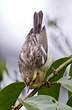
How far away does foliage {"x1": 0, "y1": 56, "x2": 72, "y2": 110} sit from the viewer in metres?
0.59

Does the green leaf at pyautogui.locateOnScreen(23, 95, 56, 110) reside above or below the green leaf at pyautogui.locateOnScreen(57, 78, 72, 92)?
below

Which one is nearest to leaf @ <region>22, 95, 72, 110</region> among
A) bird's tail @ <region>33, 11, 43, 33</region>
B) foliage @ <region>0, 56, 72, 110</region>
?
foliage @ <region>0, 56, 72, 110</region>

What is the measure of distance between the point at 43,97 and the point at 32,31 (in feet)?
0.47

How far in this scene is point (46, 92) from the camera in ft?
2.35

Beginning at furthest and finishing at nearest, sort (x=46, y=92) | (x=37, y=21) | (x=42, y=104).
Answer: (x=37, y=21) < (x=46, y=92) < (x=42, y=104)

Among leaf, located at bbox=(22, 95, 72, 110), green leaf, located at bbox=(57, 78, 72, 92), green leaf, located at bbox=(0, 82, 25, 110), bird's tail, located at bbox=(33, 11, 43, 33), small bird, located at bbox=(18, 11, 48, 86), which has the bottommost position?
green leaf, located at bbox=(0, 82, 25, 110)

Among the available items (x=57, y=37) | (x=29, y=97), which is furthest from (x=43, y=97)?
(x=57, y=37)

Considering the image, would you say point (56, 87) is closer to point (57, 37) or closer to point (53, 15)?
point (57, 37)

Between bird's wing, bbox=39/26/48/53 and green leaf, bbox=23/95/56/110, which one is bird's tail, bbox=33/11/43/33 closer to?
bird's wing, bbox=39/26/48/53

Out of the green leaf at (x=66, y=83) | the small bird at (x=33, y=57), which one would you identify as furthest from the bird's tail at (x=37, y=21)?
A: the green leaf at (x=66, y=83)

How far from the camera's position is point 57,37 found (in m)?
1.58

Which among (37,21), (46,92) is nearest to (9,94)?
(46,92)

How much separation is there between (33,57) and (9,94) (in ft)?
0.26

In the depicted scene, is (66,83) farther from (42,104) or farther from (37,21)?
(37,21)
